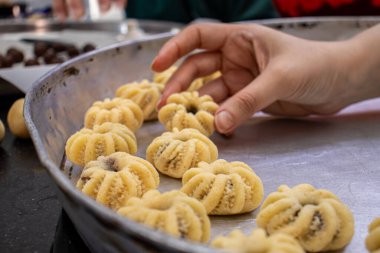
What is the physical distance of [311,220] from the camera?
2.61 feet

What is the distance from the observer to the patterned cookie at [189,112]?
4.27 ft

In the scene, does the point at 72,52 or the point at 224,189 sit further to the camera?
the point at 72,52

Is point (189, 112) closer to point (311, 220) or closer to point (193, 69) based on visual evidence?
point (193, 69)

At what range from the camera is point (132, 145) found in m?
1.19

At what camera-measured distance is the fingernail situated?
1.24 m

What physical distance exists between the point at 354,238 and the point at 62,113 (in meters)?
0.76

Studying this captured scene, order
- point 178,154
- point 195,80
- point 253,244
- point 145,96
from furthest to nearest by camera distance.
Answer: point 195,80 → point 145,96 → point 178,154 → point 253,244

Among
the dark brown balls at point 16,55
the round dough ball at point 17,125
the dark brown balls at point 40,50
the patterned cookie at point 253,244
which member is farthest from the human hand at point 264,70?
the dark brown balls at point 40,50

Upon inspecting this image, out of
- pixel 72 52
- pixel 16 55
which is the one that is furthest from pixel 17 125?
pixel 72 52

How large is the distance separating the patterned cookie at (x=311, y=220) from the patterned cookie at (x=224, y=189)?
109 mm

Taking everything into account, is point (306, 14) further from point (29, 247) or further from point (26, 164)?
point (29, 247)

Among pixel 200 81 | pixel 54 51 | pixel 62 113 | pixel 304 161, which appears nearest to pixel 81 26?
pixel 54 51

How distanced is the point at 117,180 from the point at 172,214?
23 cm

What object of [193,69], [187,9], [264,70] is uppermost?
[264,70]
